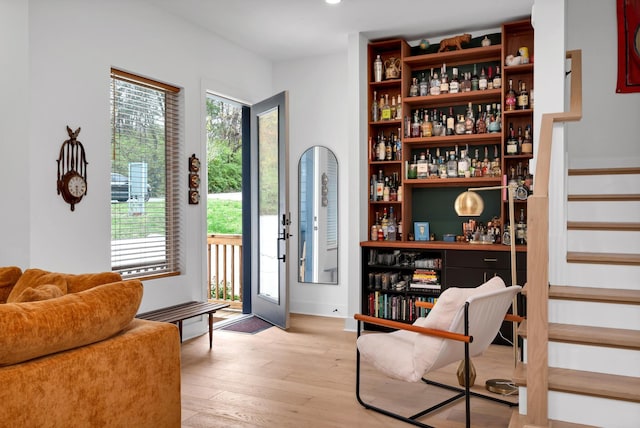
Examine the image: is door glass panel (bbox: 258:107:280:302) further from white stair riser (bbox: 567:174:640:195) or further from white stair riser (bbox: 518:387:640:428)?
white stair riser (bbox: 518:387:640:428)

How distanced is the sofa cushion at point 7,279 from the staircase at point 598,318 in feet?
9.29

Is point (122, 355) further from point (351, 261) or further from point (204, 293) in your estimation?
point (351, 261)

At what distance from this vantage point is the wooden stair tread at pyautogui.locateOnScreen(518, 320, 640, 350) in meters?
2.54

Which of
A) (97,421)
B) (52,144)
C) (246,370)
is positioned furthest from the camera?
(246,370)

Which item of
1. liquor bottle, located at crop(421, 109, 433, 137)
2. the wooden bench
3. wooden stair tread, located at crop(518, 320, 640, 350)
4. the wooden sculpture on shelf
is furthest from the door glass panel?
wooden stair tread, located at crop(518, 320, 640, 350)

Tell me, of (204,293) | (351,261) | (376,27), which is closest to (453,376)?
(351,261)

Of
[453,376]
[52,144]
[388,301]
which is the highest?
[52,144]

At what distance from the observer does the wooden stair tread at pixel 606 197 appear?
136 inches

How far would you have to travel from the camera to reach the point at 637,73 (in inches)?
180

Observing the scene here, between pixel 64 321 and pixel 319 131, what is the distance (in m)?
4.34

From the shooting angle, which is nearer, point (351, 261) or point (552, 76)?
point (552, 76)

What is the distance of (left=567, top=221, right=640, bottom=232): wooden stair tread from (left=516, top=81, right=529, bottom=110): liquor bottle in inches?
62.6

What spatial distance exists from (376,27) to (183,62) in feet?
6.18

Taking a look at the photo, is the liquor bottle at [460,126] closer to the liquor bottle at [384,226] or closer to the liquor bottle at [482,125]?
the liquor bottle at [482,125]
